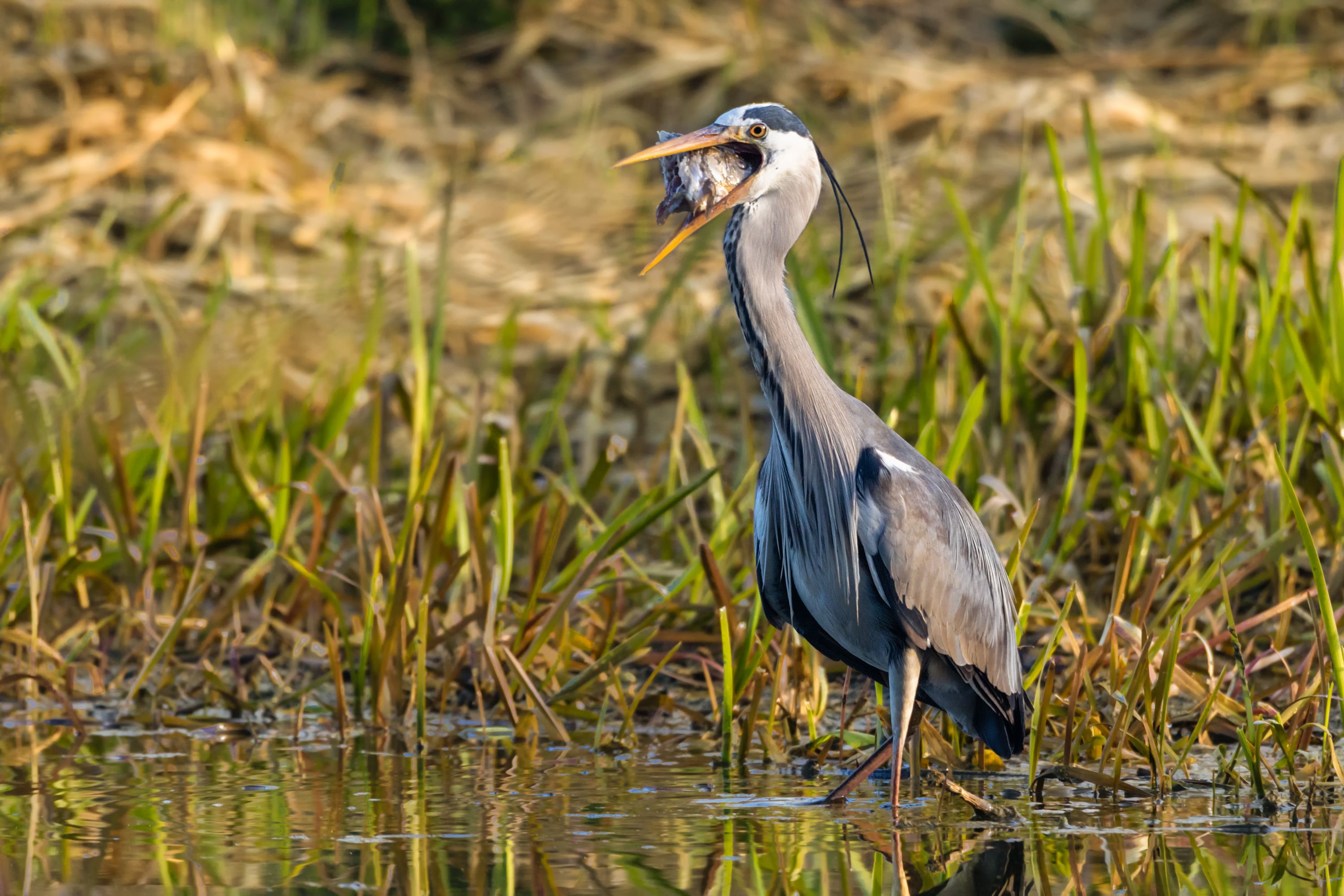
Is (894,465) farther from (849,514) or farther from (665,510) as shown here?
(665,510)

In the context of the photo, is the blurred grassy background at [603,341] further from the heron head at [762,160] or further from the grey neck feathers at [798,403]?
the heron head at [762,160]

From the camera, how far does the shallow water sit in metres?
2.86

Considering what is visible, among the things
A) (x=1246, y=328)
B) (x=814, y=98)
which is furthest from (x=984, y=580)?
(x=814, y=98)

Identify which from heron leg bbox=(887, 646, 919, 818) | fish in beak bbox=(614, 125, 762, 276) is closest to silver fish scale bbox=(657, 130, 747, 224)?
fish in beak bbox=(614, 125, 762, 276)

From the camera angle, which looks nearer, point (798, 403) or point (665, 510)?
point (798, 403)

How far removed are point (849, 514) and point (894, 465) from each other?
0.49ft

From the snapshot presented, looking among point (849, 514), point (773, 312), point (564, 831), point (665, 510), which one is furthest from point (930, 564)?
point (564, 831)

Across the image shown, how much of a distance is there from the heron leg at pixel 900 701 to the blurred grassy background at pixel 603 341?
28cm

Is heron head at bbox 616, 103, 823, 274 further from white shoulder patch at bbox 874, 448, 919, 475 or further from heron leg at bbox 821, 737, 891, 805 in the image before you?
heron leg at bbox 821, 737, 891, 805

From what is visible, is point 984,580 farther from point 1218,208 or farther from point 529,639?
point 1218,208

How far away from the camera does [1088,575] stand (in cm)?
495

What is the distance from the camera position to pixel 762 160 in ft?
11.8

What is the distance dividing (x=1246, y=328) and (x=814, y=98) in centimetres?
335

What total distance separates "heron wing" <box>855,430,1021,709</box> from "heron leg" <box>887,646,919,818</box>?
61mm
